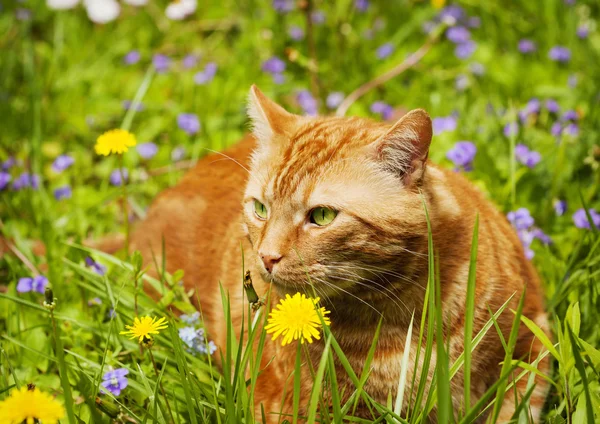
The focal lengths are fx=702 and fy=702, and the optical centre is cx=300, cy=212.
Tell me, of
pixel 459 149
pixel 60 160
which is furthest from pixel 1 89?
pixel 459 149

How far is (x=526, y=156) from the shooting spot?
3.40 metres

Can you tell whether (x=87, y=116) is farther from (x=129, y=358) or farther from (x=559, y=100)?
(x=559, y=100)

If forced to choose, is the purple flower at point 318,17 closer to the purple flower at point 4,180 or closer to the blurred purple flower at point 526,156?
the blurred purple flower at point 526,156

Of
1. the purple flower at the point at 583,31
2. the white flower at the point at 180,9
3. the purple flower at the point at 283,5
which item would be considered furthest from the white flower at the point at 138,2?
the purple flower at the point at 583,31

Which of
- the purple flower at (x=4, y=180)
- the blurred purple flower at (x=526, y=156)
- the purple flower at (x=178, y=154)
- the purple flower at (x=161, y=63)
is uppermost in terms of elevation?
the purple flower at (x=161, y=63)

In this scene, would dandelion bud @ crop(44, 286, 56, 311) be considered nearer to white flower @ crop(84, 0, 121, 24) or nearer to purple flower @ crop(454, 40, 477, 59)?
purple flower @ crop(454, 40, 477, 59)

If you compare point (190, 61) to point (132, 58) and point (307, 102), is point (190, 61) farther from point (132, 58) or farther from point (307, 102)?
point (307, 102)

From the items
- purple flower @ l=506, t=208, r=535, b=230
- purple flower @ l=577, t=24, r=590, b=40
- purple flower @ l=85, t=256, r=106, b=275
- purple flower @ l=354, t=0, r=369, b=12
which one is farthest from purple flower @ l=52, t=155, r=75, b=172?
purple flower @ l=577, t=24, r=590, b=40

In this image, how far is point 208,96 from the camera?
14.8 ft

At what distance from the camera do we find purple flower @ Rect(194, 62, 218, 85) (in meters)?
4.53

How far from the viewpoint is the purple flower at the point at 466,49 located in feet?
14.8

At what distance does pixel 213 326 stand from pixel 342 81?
212cm

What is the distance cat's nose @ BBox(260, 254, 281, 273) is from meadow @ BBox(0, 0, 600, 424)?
234mm

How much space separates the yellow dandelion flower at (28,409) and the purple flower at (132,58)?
11.5ft
